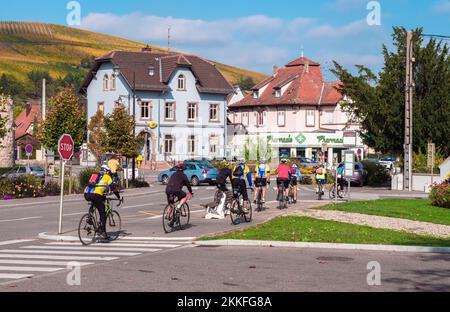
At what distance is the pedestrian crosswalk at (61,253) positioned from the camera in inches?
547

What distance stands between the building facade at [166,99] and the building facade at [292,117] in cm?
368

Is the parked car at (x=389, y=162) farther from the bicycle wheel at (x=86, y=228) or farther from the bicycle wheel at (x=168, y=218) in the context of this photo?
the bicycle wheel at (x=86, y=228)

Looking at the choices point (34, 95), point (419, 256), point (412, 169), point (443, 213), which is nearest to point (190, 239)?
point (419, 256)

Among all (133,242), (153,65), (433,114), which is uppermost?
(153,65)

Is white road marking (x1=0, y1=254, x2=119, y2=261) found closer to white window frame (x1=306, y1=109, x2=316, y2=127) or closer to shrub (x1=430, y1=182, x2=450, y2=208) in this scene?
shrub (x1=430, y1=182, x2=450, y2=208)

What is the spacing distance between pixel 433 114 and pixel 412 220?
77.8 feet

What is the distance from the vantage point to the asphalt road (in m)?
11.9

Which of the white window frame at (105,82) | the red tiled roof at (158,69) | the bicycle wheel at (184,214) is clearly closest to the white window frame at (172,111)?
the red tiled roof at (158,69)

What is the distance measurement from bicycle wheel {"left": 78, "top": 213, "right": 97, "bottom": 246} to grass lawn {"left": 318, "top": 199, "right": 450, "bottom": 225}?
388 inches

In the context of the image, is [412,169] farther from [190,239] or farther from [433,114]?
[190,239]

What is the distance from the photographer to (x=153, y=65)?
8056cm

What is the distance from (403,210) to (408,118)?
16.7 m

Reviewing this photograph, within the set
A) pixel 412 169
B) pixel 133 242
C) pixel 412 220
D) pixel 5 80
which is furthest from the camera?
pixel 5 80

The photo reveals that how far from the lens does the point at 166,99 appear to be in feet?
261
